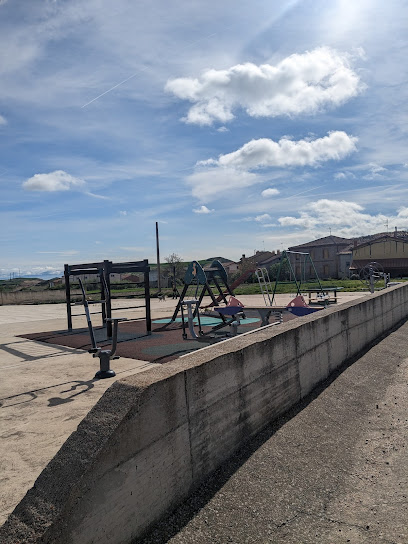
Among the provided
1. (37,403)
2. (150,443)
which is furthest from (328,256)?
(150,443)

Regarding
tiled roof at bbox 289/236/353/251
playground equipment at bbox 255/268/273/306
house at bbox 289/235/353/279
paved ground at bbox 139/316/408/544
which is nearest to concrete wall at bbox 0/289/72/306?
playground equipment at bbox 255/268/273/306

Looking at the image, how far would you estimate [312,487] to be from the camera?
3.15 meters

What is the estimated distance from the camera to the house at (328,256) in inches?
2420

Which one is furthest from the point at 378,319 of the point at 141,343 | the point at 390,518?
the point at 390,518

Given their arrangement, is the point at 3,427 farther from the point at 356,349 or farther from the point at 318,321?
the point at 356,349

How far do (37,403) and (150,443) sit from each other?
132 inches

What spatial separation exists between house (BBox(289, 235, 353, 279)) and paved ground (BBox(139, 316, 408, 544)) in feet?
190

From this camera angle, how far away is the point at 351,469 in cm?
348

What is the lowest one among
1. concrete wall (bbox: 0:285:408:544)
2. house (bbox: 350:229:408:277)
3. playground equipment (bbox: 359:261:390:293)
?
concrete wall (bbox: 0:285:408:544)

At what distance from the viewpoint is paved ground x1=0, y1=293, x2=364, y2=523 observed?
139 inches

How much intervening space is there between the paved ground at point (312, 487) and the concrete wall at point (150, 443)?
0.16 metres

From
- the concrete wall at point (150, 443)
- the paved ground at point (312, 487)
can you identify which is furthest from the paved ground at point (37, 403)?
the paved ground at point (312, 487)

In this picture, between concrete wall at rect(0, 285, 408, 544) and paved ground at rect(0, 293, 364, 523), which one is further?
paved ground at rect(0, 293, 364, 523)

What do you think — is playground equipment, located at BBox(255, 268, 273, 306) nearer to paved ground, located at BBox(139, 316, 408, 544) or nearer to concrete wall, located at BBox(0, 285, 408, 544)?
paved ground, located at BBox(139, 316, 408, 544)
